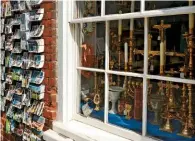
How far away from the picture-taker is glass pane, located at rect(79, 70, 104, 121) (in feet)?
8.57

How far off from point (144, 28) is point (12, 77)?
5.76 feet

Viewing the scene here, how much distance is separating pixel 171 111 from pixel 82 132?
0.78m

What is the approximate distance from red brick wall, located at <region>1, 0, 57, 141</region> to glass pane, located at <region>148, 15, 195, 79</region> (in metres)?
0.96

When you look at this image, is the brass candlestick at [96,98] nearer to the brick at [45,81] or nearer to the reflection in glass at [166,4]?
the brick at [45,81]

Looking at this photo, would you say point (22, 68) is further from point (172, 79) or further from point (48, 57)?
point (172, 79)

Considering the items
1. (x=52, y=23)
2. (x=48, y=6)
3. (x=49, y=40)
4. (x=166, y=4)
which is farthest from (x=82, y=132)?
(x=166, y=4)

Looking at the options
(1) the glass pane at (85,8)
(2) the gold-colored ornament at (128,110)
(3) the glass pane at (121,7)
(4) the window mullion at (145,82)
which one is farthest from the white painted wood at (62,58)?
(4) the window mullion at (145,82)

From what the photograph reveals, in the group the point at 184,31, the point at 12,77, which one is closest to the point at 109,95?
A: the point at 184,31

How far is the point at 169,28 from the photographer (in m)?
2.20

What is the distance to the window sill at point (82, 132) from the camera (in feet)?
7.74

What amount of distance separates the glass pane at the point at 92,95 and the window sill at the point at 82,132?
0.38ft

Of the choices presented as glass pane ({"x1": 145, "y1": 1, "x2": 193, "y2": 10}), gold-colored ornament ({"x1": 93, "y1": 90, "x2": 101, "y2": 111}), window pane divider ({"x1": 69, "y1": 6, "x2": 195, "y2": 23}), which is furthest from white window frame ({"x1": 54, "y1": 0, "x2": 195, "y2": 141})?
glass pane ({"x1": 145, "y1": 1, "x2": 193, "y2": 10})

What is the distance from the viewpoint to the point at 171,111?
214 centimetres

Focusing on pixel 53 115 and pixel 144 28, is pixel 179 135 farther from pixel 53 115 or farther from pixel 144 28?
pixel 53 115
